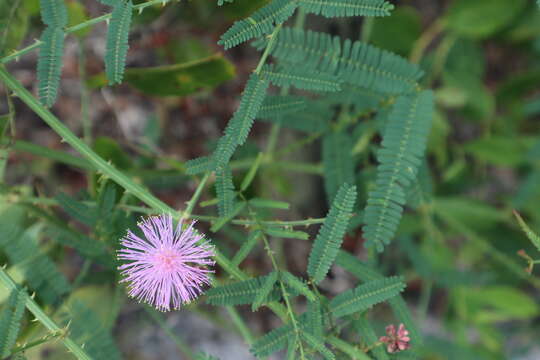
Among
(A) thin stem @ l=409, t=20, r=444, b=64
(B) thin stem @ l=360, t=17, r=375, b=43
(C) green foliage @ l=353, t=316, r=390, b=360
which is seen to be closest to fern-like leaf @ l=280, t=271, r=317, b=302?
(C) green foliage @ l=353, t=316, r=390, b=360

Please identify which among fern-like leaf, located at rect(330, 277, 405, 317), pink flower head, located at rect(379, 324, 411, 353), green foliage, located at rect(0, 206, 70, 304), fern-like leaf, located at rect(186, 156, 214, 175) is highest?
fern-like leaf, located at rect(186, 156, 214, 175)

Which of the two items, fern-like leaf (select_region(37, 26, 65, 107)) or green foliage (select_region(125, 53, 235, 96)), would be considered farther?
green foliage (select_region(125, 53, 235, 96))

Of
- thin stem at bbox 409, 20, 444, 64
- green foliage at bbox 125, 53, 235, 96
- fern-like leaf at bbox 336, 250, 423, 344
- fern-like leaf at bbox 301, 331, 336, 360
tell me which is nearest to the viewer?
fern-like leaf at bbox 301, 331, 336, 360

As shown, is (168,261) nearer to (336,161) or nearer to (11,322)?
(11,322)

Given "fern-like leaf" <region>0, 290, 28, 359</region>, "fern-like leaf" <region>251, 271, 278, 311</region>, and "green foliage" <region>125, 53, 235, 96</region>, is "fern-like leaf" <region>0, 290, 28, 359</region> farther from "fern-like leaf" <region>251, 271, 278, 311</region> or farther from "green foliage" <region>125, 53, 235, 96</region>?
"green foliage" <region>125, 53, 235, 96</region>

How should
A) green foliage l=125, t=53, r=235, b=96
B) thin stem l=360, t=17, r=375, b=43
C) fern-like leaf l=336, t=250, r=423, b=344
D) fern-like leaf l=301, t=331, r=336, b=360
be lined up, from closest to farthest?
1. fern-like leaf l=301, t=331, r=336, b=360
2. fern-like leaf l=336, t=250, r=423, b=344
3. green foliage l=125, t=53, r=235, b=96
4. thin stem l=360, t=17, r=375, b=43

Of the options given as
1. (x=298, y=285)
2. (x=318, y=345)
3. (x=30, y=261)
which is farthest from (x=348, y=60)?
(x=30, y=261)
